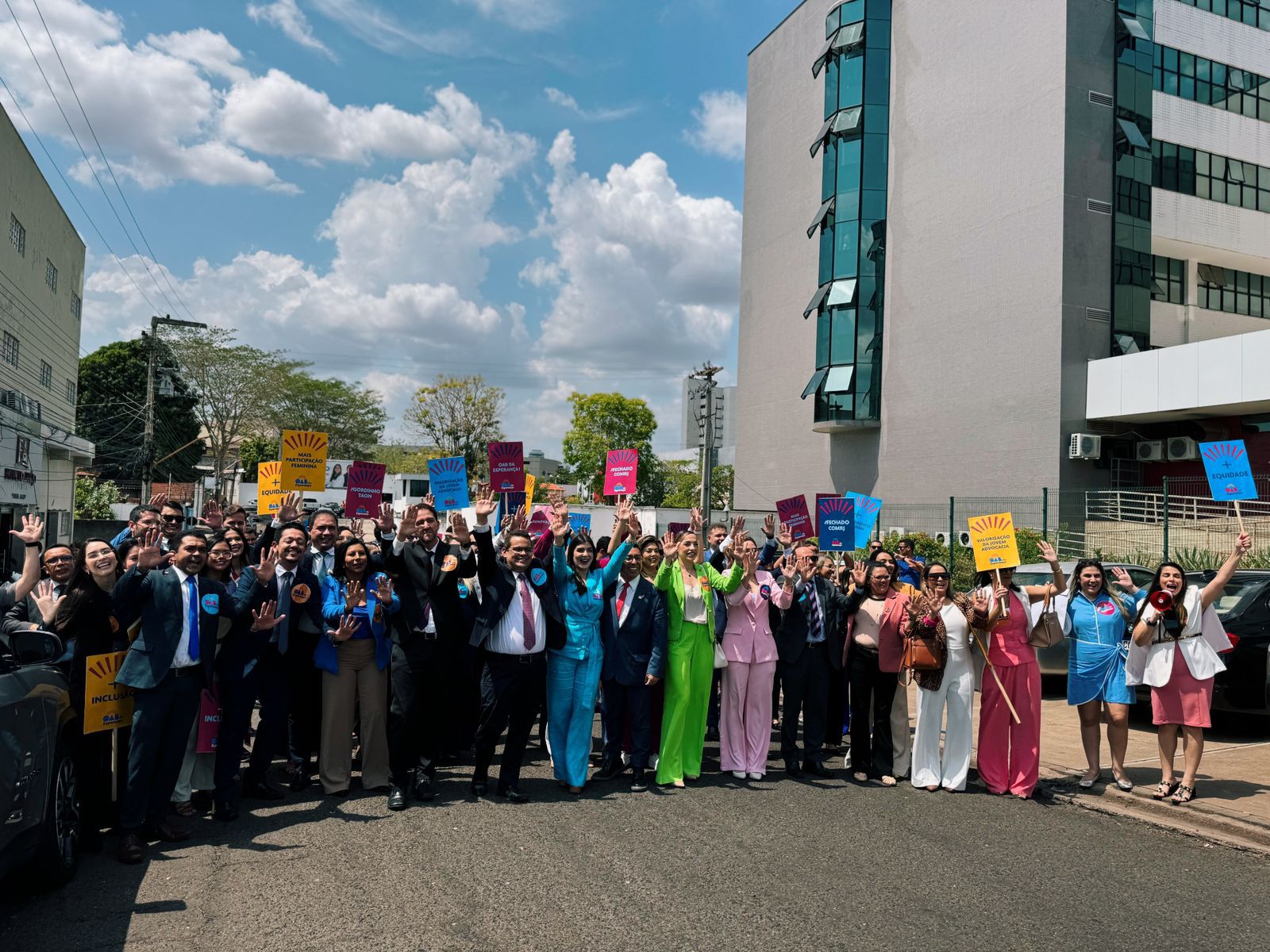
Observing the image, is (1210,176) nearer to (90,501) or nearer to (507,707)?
(507,707)

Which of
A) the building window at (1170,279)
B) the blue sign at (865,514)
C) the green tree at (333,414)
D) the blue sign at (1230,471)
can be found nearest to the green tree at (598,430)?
the green tree at (333,414)

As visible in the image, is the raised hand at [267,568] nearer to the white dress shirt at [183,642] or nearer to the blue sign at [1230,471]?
the white dress shirt at [183,642]

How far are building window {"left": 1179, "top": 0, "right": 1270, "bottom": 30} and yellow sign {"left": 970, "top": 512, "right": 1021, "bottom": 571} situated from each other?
28484 millimetres

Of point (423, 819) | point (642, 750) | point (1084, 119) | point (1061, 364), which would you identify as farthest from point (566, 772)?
point (1084, 119)

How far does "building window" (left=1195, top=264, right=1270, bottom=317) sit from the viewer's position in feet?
99.1

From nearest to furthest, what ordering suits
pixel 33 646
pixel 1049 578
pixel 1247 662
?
pixel 33 646
pixel 1247 662
pixel 1049 578

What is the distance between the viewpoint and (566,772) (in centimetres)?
738

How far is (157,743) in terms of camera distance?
19.5 feet

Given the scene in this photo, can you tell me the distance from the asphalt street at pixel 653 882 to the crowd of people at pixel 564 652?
0.47 meters

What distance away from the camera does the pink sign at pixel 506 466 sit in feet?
30.7

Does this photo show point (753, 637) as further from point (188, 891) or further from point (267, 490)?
point (267, 490)

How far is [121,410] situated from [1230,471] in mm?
63956

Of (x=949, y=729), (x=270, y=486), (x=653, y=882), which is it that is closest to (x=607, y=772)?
(x=653, y=882)

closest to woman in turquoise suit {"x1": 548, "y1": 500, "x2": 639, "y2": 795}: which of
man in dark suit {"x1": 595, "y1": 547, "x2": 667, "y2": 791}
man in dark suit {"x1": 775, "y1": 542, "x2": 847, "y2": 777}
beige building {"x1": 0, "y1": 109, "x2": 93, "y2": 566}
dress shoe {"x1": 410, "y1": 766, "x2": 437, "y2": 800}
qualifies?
man in dark suit {"x1": 595, "y1": 547, "x2": 667, "y2": 791}
